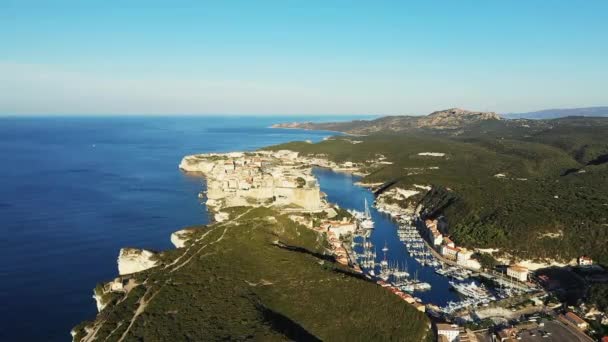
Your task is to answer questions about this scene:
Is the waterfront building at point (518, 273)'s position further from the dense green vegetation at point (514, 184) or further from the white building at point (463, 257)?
the white building at point (463, 257)

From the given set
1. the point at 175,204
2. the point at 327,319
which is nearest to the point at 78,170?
the point at 175,204

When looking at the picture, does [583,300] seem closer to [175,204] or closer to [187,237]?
[187,237]

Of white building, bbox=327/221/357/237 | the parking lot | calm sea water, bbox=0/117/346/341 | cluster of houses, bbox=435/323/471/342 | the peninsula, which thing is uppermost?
the peninsula

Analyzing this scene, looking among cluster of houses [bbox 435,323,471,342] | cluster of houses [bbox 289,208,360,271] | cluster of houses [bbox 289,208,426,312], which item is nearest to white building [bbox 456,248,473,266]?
Answer: cluster of houses [bbox 289,208,426,312]

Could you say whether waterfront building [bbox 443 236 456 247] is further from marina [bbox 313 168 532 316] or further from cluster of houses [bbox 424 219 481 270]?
marina [bbox 313 168 532 316]

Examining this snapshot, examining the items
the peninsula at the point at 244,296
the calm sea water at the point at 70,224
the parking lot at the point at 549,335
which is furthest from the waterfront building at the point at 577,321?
the calm sea water at the point at 70,224

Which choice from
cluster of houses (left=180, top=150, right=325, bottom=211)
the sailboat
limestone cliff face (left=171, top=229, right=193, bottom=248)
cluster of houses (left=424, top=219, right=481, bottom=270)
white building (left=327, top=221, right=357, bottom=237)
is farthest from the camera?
the sailboat

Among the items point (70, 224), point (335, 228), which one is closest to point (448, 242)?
point (335, 228)
